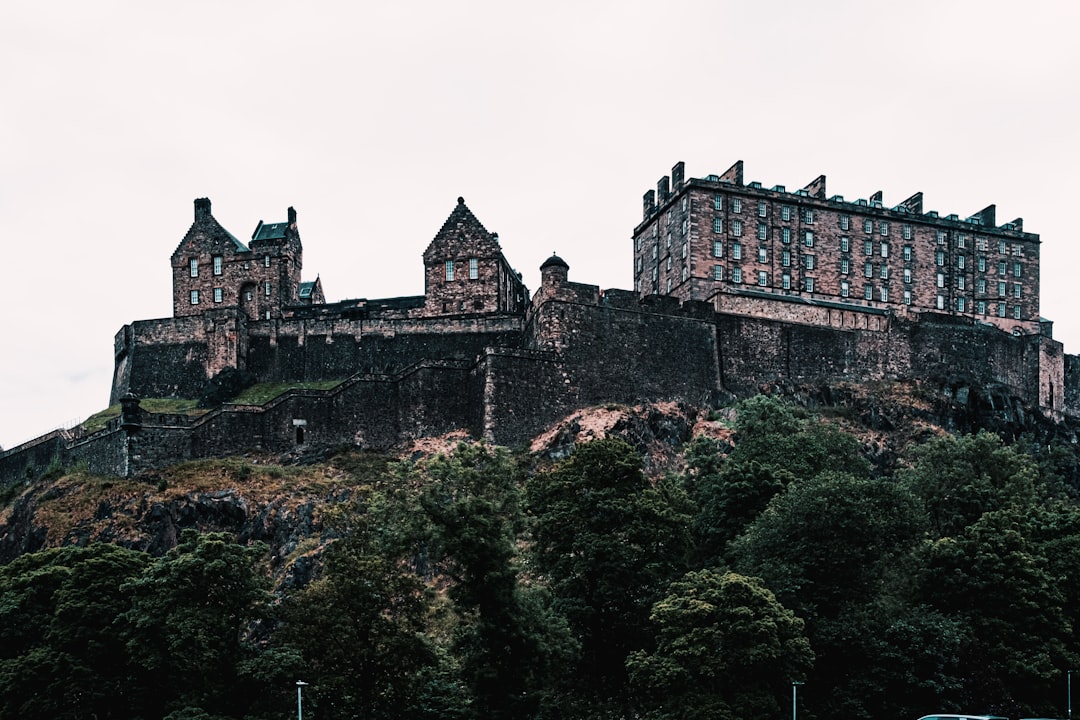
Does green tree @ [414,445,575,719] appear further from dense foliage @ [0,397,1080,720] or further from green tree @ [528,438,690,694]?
green tree @ [528,438,690,694]

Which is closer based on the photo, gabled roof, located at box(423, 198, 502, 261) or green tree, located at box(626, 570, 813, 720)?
green tree, located at box(626, 570, 813, 720)

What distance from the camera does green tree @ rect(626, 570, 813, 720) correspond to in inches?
1566

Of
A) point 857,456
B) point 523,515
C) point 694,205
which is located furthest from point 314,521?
point 694,205

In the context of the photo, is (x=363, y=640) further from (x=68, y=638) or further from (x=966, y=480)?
(x=966, y=480)

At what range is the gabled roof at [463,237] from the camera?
74.3m

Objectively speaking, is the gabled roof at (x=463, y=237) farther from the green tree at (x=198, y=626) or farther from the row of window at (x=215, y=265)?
the green tree at (x=198, y=626)

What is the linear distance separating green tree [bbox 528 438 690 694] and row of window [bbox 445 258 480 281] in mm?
27419

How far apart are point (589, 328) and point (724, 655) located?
99.7ft

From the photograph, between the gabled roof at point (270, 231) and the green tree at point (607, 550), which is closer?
the green tree at point (607, 550)

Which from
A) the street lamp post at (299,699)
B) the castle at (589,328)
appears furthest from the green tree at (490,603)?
the castle at (589,328)

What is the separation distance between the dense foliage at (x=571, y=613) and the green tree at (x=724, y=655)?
0.08 m

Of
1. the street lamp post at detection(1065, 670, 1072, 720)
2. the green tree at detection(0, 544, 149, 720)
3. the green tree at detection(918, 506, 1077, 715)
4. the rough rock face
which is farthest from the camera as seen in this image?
the rough rock face

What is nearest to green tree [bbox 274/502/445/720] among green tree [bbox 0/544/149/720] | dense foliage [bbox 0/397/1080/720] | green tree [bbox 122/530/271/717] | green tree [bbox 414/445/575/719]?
dense foliage [bbox 0/397/1080/720]

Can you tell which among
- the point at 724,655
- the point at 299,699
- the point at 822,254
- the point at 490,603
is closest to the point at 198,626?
the point at 299,699
